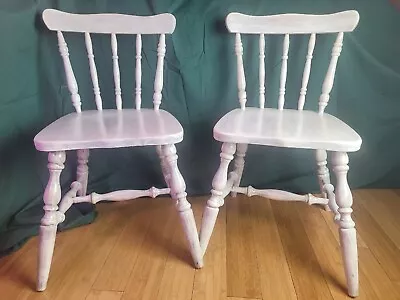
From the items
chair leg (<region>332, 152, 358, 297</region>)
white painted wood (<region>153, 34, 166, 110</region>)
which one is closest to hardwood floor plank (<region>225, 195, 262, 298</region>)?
chair leg (<region>332, 152, 358, 297</region>)

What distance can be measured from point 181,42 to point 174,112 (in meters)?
0.25

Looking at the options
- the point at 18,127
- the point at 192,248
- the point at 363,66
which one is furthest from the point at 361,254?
the point at 18,127

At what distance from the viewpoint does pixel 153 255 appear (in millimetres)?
1335

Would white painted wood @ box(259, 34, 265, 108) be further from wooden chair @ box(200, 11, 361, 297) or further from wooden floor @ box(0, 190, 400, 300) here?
wooden floor @ box(0, 190, 400, 300)

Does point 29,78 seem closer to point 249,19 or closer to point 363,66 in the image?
point 249,19

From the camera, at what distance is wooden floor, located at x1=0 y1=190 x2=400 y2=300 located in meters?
1.17

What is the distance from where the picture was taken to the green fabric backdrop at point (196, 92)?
1.40m

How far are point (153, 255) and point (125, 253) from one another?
0.28 feet

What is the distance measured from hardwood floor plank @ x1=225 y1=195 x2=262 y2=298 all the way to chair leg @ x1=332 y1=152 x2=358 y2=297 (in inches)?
9.3

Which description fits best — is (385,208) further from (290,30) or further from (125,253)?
(125,253)

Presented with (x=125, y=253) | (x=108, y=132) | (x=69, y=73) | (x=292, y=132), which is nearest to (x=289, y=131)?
(x=292, y=132)

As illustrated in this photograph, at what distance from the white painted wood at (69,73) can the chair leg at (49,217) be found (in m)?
0.34

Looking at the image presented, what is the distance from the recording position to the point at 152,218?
5.16 feet

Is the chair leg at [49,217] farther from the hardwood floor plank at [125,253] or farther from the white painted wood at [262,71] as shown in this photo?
the white painted wood at [262,71]
